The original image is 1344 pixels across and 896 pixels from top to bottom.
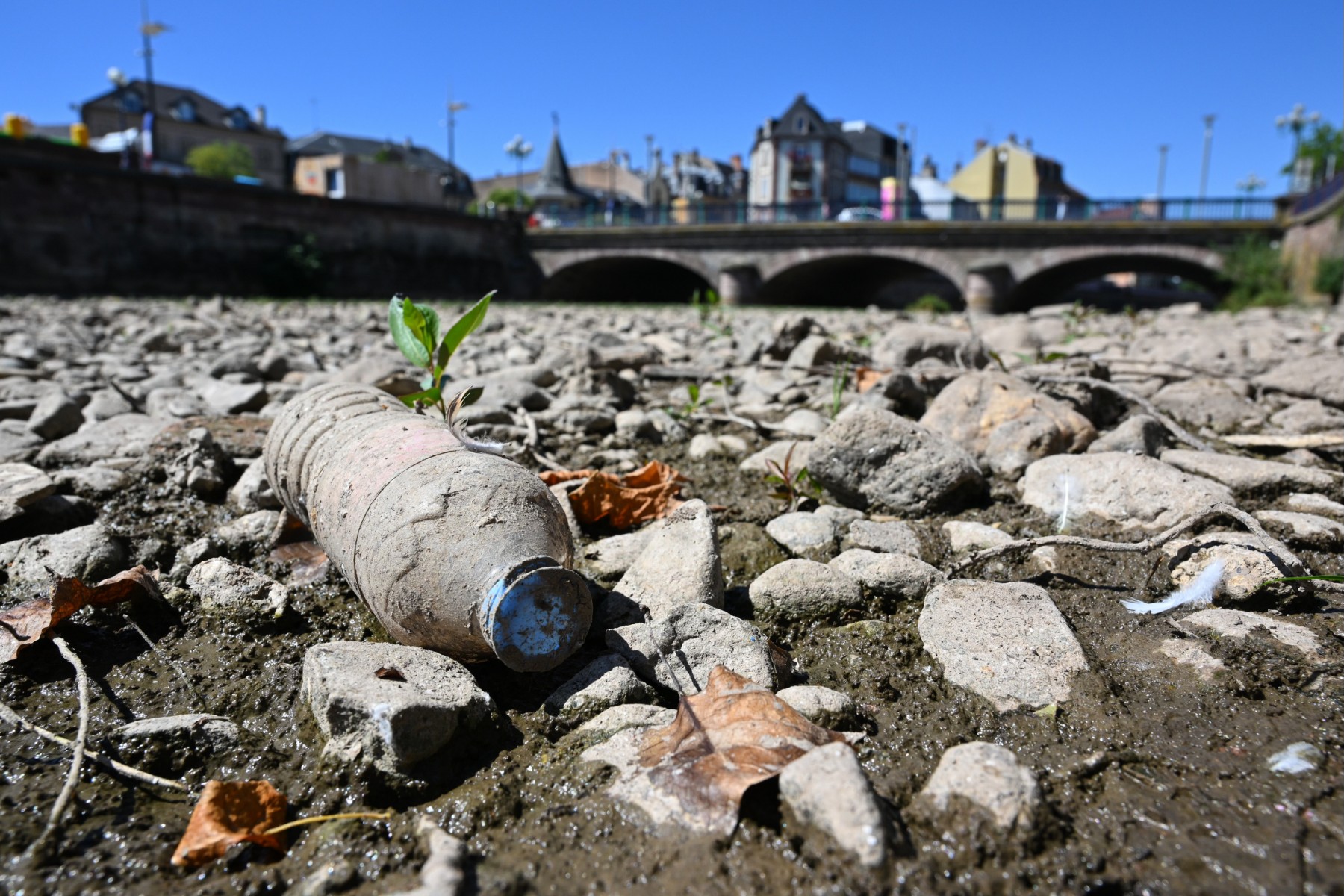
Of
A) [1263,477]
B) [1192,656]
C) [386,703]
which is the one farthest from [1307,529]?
[386,703]

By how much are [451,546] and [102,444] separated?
269 cm

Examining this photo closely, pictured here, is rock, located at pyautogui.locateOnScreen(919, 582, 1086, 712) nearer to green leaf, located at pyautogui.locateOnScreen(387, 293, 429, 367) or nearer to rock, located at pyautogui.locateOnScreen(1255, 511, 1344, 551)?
rock, located at pyautogui.locateOnScreen(1255, 511, 1344, 551)

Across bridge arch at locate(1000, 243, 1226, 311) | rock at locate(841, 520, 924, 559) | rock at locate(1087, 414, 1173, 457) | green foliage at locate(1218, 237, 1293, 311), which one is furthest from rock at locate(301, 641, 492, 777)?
bridge arch at locate(1000, 243, 1226, 311)

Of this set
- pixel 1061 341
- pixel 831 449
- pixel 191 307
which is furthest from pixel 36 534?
pixel 191 307

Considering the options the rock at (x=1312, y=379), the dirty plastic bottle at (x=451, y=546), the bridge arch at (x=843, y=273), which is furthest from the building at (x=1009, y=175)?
the dirty plastic bottle at (x=451, y=546)

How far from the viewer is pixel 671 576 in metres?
2.08

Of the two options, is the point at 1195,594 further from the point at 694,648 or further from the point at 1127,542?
the point at 694,648

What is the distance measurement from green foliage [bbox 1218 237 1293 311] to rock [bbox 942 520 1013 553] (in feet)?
58.2

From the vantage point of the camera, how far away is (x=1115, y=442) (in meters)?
3.08

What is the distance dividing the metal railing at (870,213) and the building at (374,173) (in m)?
6.96

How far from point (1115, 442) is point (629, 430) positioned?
206cm

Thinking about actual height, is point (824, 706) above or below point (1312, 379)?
below

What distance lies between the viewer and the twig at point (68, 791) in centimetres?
133

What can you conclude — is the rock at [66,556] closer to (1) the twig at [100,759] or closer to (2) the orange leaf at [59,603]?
(2) the orange leaf at [59,603]
